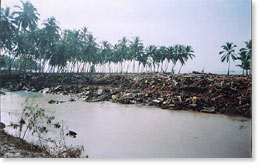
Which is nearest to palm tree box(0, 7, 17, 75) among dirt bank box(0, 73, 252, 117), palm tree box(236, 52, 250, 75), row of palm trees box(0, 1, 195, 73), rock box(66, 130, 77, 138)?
row of palm trees box(0, 1, 195, 73)

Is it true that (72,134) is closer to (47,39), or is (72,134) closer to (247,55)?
(47,39)

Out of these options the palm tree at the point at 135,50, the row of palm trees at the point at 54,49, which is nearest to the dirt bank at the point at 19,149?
the row of palm trees at the point at 54,49

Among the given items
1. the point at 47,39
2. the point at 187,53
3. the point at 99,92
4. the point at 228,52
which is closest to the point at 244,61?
the point at 228,52

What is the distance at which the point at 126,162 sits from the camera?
126 inches

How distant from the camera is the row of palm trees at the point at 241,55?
359 cm

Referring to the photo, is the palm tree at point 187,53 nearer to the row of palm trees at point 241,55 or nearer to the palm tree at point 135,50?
the row of palm trees at point 241,55

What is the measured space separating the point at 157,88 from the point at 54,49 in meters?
3.75

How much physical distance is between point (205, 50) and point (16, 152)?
4.07 m

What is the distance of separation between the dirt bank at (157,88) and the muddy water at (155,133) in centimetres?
31

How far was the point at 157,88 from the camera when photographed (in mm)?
4848

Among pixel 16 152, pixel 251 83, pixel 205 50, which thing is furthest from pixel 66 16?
pixel 251 83

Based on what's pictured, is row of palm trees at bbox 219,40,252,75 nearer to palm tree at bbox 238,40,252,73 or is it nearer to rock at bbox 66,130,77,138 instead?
palm tree at bbox 238,40,252,73

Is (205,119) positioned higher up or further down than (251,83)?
further down

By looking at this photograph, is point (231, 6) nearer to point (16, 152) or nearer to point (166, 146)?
point (166, 146)
